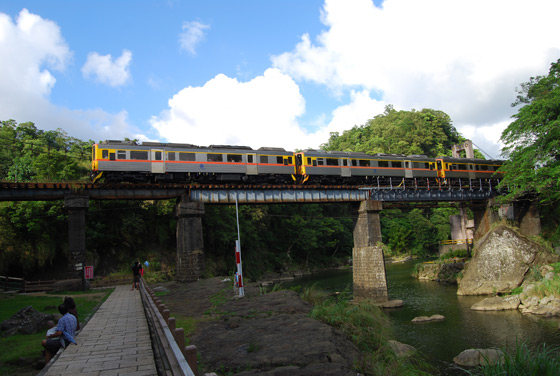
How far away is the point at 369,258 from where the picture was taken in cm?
3128

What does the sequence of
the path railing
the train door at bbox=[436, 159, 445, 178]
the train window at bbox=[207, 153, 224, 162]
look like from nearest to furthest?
the path railing, the train window at bbox=[207, 153, 224, 162], the train door at bbox=[436, 159, 445, 178]

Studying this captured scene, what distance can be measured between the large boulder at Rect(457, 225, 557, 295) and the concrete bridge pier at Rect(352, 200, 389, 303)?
740 cm

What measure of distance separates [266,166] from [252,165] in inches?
53.9

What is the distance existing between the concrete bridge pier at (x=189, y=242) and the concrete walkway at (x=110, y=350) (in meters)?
12.1

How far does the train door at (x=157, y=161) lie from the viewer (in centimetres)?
2727

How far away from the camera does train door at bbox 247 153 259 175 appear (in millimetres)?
30484

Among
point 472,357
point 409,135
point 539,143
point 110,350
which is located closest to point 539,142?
point 539,143

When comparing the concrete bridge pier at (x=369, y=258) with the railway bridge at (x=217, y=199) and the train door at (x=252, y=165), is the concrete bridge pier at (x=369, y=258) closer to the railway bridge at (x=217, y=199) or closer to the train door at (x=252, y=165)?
the railway bridge at (x=217, y=199)

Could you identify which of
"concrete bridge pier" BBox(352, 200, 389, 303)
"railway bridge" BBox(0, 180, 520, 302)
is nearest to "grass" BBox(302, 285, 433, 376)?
"railway bridge" BBox(0, 180, 520, 302)

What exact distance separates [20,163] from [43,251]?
598 inches

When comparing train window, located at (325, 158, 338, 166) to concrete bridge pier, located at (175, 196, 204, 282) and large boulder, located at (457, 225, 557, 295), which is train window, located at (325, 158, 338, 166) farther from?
large boulder, located at (457, 225, 557, 295)

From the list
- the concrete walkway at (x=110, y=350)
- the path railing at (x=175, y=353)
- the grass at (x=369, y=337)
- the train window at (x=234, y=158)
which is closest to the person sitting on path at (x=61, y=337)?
the concrete walkway at (x=110, y=350)

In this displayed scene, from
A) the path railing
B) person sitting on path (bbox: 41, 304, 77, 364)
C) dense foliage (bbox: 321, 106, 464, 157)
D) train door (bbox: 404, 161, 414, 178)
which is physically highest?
dense foliage (bbox: 321, 106, 464, 157)

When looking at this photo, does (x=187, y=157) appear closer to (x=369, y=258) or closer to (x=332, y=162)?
(x=332, y=162)
